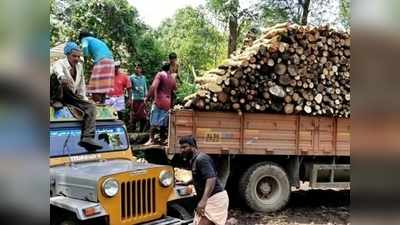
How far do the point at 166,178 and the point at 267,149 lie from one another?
7.69 feet

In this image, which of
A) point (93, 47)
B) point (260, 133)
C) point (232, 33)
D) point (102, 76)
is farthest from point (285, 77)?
point (232, 33)

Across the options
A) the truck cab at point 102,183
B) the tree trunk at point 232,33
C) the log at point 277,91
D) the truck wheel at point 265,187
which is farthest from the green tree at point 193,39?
the truck cab at point 102,183

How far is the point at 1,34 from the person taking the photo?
3.45 feet

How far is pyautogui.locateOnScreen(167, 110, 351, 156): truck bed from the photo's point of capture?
641cm

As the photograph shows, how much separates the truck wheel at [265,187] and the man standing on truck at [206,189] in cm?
217

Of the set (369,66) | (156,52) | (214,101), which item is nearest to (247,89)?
(214,101)

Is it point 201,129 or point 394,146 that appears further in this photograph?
point 201,129

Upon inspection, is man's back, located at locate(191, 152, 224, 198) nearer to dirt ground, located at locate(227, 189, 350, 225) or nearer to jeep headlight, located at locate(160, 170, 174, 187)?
jeep headlight, located at locate(160, 170, 174, 187)

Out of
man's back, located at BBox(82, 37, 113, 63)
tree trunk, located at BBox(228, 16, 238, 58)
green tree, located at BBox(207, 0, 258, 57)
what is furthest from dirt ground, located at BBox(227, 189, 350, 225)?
green tree, located at BBox(207, 0, 258, 57)

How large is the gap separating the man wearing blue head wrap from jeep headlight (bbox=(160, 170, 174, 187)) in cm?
88

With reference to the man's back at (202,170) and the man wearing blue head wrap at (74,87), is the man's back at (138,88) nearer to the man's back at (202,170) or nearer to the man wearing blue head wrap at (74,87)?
the man wearing blue head wrap at (74,87)

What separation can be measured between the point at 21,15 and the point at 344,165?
6.91 m

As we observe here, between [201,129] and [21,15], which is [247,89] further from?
[21,15]

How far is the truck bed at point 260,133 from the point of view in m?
6.41
